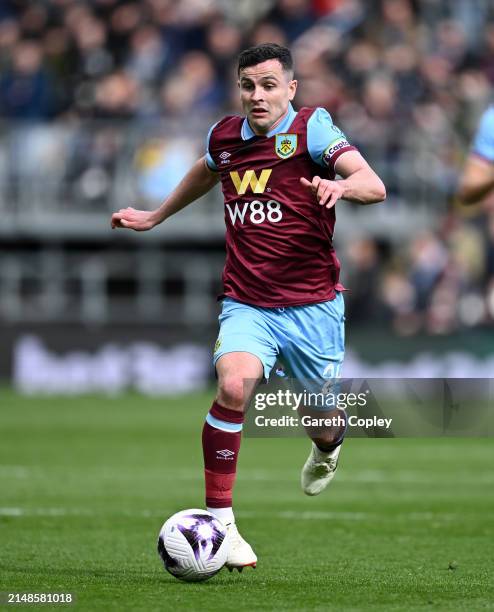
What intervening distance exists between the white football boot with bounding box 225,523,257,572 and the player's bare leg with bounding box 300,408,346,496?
0.95 metres

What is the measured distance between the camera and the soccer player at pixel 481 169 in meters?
7.68

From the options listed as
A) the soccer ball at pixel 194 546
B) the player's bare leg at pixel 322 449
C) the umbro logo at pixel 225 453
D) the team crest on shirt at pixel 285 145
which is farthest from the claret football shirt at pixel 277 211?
the soccer ball at pixel 194 546

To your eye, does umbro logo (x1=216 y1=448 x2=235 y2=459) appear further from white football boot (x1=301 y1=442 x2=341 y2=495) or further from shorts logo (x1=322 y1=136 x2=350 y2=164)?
shorts logo (x1=322 y1=136 x2=350 y2=164)

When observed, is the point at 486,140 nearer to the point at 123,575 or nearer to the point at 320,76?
the point at 123,575

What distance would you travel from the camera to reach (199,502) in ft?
36.4

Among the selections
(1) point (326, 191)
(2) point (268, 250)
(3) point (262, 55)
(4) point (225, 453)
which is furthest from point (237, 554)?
(3) point (262, 55)

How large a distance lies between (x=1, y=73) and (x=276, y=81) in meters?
16.9

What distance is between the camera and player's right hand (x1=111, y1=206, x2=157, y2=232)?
799cm

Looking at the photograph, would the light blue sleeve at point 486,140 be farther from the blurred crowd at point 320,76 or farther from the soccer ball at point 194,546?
the blurred crowd at point 320,76

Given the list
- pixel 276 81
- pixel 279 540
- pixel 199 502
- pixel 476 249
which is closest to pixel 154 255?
pixel 476 249

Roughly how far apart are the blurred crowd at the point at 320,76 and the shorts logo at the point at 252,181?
533 inches

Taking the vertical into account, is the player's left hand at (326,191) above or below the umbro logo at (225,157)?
above

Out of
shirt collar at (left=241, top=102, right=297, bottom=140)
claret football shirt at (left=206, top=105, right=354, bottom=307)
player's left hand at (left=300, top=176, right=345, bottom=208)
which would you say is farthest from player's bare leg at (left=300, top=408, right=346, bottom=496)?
player's left hand at (left=300, top=176, right=345, bottom=208)

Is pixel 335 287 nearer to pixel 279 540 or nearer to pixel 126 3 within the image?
pixel 279 540
